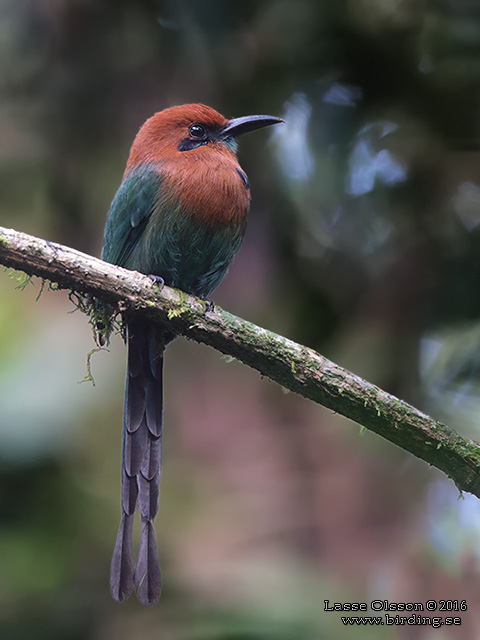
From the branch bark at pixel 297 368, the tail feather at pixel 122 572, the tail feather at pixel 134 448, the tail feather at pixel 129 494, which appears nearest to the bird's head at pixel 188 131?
the branch bark at pixel 297 368

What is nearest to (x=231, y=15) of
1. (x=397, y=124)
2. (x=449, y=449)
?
(x=397, y=124)

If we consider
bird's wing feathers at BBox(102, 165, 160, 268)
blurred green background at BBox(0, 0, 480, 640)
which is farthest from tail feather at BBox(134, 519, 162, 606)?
bird's wing feathers at BBox(102, 165, 160, 268)

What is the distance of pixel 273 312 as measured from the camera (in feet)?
10.7

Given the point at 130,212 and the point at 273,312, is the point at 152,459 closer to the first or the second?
the point at 130,212

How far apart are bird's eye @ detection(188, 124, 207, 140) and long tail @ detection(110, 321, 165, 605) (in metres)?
0.78

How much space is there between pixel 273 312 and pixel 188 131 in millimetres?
979

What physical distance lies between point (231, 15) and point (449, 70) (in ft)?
3.27

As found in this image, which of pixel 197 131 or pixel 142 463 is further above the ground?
pixel 197 131

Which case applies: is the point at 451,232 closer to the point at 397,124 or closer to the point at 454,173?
the point at 454,173

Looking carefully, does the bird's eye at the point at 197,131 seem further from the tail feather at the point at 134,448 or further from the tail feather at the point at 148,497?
the tail feather at the point at 148,497

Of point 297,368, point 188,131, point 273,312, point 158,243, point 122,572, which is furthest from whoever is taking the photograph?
point 273,312

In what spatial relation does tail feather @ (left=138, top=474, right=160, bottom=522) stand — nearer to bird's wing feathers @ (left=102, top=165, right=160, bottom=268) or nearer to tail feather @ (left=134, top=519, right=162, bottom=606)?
tail feather @ (left=134, top=519, right=162, bottom=606)

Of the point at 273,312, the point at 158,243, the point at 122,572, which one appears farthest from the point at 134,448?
the point at 273,312

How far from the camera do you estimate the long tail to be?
216 centimetres
